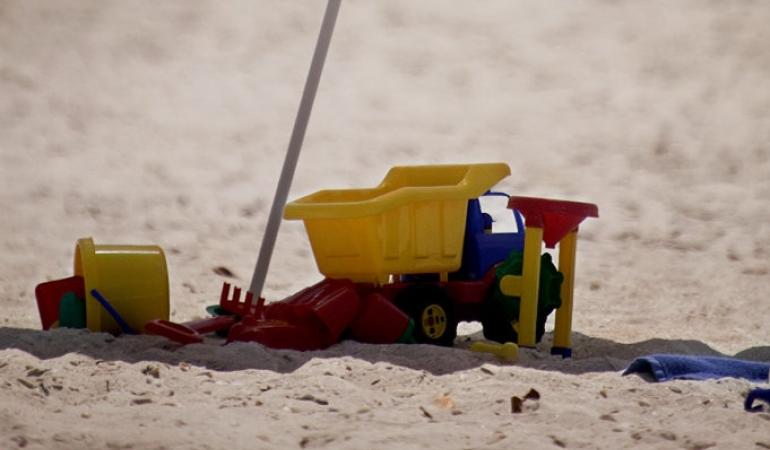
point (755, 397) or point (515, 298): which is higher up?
point (515, 298)

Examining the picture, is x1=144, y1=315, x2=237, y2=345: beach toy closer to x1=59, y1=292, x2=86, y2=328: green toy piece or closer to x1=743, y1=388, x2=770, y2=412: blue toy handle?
x1=59, y1=292, x2=86, y2=328: green toy piece

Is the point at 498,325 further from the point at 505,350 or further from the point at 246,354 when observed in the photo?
the point at 246,354

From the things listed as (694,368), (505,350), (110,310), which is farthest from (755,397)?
(110,310)

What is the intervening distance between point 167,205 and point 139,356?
3101mm

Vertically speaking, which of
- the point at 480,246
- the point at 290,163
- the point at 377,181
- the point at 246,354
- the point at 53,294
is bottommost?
the point at 246,354

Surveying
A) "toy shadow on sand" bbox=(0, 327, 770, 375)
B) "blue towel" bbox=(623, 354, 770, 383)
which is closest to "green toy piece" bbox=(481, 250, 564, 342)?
"toy shadow on sand" bbox=(0, 327, 770, 375)

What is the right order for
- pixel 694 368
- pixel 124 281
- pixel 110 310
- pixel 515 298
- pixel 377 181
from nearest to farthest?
pixel 694 368
pixel 110 310
pixel 124 281
pixel 515 298
pixel 377 181

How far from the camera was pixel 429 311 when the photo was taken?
12.7 feet

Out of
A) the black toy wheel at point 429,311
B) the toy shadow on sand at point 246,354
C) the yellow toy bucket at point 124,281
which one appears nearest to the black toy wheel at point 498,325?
the black toy wheel at point 429,311

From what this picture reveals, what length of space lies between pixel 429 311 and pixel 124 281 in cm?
95

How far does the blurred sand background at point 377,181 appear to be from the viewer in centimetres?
269

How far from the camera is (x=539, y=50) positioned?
8.69 m

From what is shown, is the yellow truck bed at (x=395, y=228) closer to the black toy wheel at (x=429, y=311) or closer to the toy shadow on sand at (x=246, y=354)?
the black toy wheel at (x=429, y=311)

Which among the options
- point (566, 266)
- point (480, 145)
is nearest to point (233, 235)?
point (480, 145)
